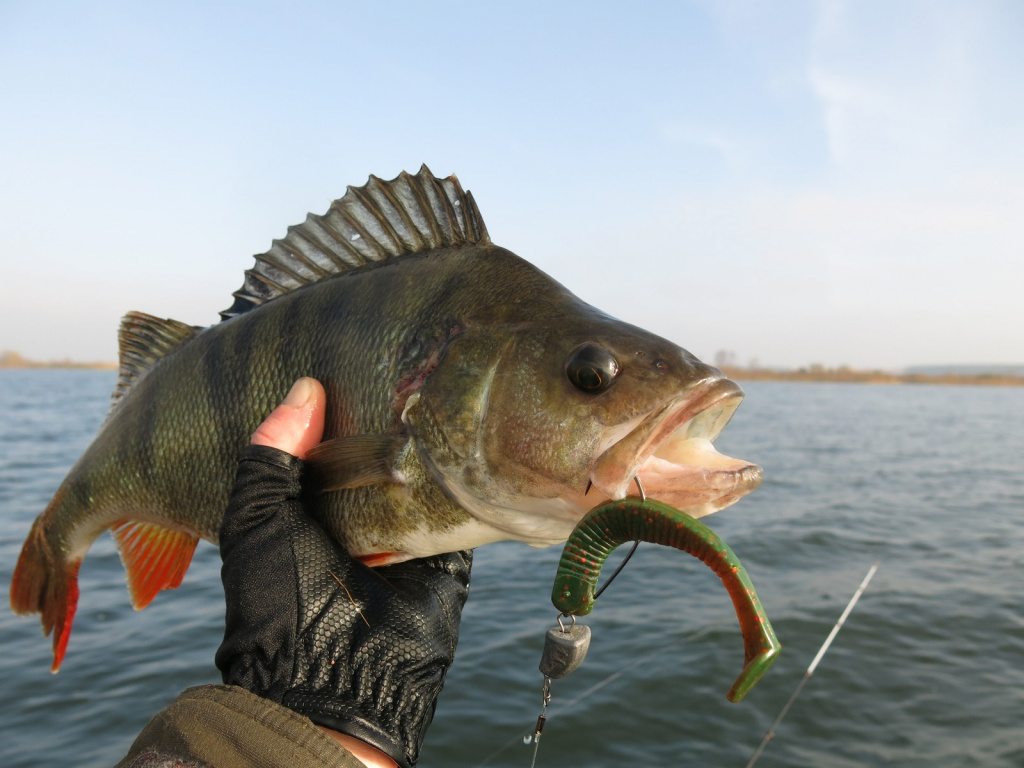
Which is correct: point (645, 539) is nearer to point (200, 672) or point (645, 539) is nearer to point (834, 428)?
point (200, 672)

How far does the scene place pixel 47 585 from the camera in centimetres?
320

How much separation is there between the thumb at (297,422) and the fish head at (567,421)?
36 centimetres

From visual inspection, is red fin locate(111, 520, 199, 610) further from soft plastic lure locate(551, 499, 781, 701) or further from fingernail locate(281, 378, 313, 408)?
soft plastic lure locate(551, 499, 781, 701)

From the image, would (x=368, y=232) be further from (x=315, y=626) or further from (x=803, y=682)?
(x=803, y=682)

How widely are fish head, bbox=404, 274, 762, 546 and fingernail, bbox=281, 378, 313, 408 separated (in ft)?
1.27

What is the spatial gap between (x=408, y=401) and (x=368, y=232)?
822mm

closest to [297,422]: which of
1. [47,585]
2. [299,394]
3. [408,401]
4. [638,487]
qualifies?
[299,394]

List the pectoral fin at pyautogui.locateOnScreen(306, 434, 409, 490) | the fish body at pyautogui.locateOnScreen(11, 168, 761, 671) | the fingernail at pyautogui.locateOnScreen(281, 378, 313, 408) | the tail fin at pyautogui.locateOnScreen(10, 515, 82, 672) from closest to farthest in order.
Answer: the fish body at pyautogui.locateOnScreen(11, 168, 761, 671) < the pectoral fin at pyautogui.locateOnScreen(306, 434, 409, 490) < the fingernail at pyautogui.locateOnScreen(281, 378, 313, 408) < the tail fin at pyautogui.locateOnScreen(10, 515, 82, 672)

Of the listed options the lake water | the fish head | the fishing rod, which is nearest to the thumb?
the fish head

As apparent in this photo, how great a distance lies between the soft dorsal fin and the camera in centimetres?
249

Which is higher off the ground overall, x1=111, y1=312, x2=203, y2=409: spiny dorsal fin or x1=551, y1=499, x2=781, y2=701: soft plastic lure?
x1=111, y1=312, x2=203, y2=409: spiny dorsal fin

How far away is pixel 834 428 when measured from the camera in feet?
105

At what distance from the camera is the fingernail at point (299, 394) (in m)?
2.25

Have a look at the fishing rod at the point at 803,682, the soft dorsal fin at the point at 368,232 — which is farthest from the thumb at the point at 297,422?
the fishing rod at the point at 803,682
